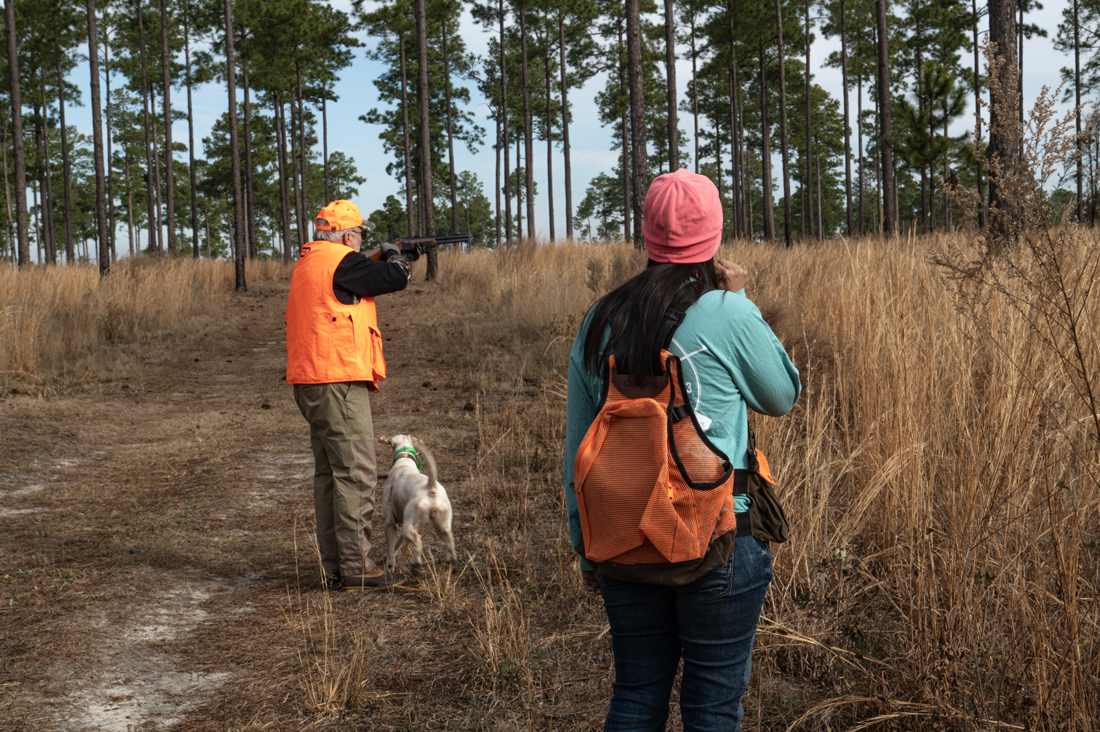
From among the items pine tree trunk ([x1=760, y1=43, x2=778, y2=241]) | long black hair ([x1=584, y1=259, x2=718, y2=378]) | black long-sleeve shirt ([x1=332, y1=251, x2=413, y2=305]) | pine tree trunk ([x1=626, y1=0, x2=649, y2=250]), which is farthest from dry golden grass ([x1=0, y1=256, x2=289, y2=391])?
pine tree trunk ([x1=760, y1=43, x2=778, y2=241])

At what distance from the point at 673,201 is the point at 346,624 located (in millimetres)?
2889

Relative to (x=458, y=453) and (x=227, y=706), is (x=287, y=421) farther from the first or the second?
(x=227, y=706)

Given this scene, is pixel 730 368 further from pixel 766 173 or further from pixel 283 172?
pixel 283 172

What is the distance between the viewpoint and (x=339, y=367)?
174 inches

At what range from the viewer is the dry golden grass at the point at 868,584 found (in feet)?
8.04

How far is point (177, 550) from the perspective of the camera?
5004 millimetres

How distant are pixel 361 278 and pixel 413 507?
4.15ft

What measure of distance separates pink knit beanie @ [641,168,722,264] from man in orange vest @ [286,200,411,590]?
264 cm

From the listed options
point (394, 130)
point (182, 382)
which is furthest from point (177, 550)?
point (394, 130)

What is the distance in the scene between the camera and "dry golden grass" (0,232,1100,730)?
2.45m

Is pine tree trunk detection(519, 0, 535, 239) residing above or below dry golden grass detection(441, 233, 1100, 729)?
above

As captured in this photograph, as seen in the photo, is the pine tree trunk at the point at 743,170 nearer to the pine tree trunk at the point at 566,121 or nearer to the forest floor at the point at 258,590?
the pine tree trunk at the point at 566,121

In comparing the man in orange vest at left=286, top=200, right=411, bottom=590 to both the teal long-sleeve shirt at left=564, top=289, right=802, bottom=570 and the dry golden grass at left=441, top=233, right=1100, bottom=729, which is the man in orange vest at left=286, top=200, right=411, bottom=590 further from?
the teal long-sleeve shirt at left=564, top=289, right=802, bottom=570

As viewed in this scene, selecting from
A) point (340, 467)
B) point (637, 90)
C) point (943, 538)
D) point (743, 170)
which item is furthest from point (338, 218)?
point (743, 170)
